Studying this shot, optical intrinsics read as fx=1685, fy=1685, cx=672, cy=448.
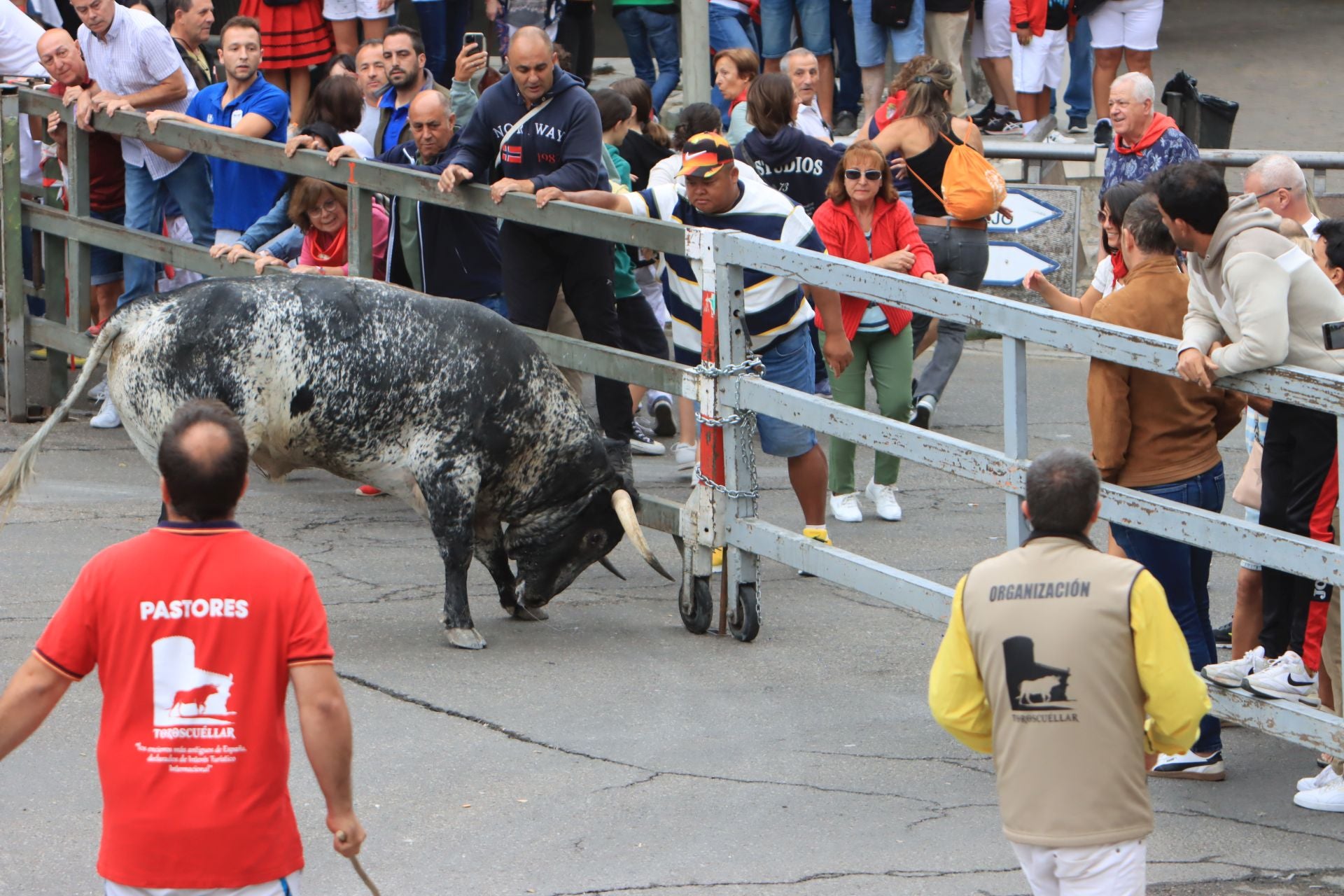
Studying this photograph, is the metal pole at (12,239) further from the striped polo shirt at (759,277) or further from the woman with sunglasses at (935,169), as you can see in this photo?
the woman with sunglasses at (935,169)

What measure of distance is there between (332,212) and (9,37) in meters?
3.37

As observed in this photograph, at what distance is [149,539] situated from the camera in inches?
122

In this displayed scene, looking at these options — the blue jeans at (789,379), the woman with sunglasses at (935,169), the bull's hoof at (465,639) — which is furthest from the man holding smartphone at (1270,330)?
the woman with sunglasses at (935,169)

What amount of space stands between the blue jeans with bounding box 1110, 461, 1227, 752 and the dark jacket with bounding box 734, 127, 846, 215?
12.9ft

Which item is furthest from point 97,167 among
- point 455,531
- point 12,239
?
point 455,531

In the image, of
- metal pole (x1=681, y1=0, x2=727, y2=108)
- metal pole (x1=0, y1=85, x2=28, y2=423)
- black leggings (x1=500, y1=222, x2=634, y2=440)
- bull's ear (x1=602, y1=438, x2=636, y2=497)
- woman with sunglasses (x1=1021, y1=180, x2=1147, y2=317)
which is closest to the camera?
woman with sunglasses (x1=1021, y1=180, x2=1147, y2=317)

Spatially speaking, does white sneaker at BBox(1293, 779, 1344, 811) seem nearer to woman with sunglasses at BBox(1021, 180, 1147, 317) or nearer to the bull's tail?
woman with sunglasses at BBox(1021, 180, 1147, 317)

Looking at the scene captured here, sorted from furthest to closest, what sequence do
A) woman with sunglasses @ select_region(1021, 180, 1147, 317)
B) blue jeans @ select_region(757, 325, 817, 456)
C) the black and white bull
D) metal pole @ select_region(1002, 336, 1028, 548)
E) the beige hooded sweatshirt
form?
blue jeans @ select_region(757, 325, 817, 456) → the black and white bull → woman with sunglasses @ select_region(1021, 180, 1147, 317) → metal pole @ select_region(1002, 336, 1028, 548) → the beige hooded sweatshirt

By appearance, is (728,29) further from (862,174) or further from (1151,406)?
(1151,406)

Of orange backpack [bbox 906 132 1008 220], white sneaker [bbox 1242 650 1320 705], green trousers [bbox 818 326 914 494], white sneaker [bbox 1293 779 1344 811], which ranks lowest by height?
white sneaker [bbox 1293 779 1344 811]

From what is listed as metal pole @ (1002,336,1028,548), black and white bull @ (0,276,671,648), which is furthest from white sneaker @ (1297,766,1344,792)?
black and white bull @ (0,276,671,648)

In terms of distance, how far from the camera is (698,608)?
21.0 ft

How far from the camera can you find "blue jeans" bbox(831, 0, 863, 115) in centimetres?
1260

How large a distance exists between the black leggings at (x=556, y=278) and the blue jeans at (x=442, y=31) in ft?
16.7
